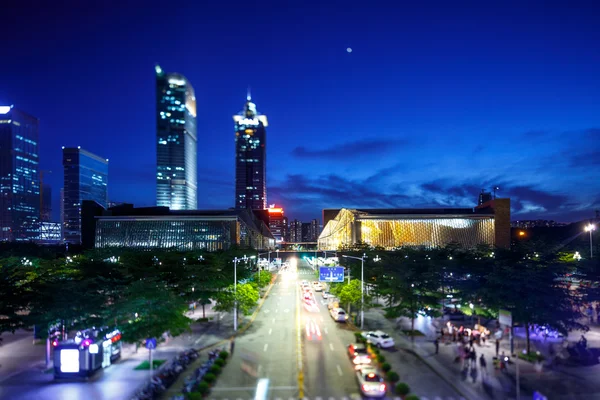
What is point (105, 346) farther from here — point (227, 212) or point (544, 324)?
point (227, 212)

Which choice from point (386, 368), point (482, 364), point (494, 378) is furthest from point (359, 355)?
point (494, 378)

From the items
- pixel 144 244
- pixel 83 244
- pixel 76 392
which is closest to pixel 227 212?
pixel 144 244

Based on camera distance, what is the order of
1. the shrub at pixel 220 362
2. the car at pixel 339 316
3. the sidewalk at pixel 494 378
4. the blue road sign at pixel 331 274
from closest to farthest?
the sidewalk at pixel 494 378 < the shrub at pixel 220 362 < the car at pixel 339 316 < the blue road sign at pixel 331 274

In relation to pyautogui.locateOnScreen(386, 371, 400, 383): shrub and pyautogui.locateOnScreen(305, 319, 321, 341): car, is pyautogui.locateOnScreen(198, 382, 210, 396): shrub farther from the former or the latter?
pyautogui.locateOnScreen(305, 319, 321, 341): car

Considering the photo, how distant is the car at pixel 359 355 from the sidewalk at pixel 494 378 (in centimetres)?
459

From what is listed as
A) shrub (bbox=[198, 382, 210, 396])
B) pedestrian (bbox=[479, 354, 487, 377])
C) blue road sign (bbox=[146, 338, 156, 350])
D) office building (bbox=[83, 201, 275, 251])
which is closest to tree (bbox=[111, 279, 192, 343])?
blue road sign (bbox=[146, 338, 156, 350])

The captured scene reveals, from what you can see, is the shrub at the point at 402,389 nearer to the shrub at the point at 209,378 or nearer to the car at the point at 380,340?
the shrub at the point at 209,378

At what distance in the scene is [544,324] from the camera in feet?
103

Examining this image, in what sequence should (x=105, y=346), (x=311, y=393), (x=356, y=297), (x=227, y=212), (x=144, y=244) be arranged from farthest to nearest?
1. (x=227, y=212)
2. (x=144, y=244)
3. (x=356, y=297)
4. (x=105, y=346)
5. (x=311, y=393)

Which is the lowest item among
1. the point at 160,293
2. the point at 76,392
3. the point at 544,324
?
the point at 76,392

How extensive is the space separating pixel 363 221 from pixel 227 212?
58.8 meters

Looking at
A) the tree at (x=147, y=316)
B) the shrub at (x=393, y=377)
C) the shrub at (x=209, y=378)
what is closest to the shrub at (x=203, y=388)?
the shrub at (x=209, y=378)

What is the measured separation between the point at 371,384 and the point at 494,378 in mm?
9166

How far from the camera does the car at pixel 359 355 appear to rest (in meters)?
29.6
